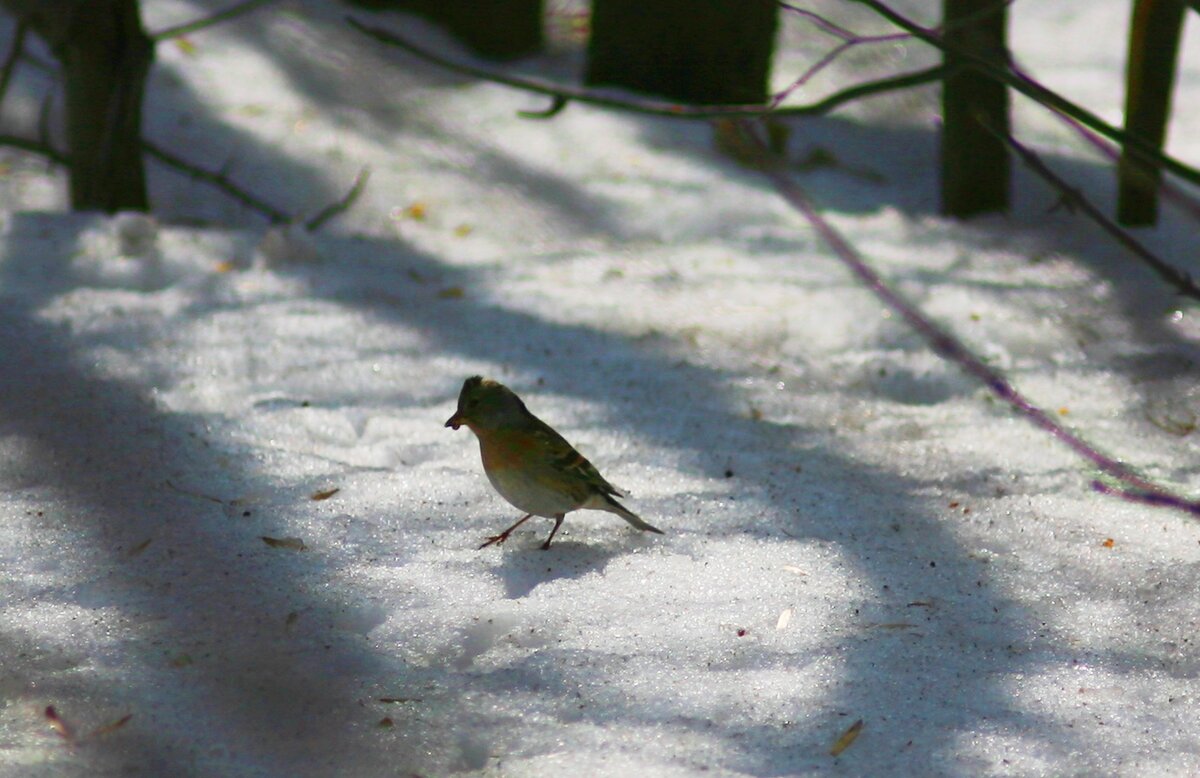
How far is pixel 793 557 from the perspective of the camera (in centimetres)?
339

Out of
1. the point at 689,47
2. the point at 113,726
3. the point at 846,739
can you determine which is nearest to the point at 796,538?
the point at 846,739

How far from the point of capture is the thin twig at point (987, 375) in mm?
1903

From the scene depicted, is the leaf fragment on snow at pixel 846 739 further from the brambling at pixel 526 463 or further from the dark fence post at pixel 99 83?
the dark fence post at pixel 99 83

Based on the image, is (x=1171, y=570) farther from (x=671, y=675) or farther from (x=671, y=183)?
(x=671, y=183)

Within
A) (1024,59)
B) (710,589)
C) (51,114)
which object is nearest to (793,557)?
(710,589)

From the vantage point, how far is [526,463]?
10.8 feet

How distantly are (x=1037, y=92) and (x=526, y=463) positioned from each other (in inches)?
62.6

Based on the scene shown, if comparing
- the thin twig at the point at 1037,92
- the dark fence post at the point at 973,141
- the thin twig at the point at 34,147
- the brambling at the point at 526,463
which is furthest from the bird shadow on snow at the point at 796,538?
the dark fence post at the point at 973,141

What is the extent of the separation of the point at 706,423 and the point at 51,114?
4663 millimetres

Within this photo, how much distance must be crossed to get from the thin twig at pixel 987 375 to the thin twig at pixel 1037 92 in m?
0.41

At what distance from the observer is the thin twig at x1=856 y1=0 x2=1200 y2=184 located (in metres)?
2.63

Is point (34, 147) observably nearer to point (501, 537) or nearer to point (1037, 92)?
point (501, 537)

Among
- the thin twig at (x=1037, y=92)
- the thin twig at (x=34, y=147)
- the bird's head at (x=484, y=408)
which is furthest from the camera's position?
the thin twig at (x=34, y=147)

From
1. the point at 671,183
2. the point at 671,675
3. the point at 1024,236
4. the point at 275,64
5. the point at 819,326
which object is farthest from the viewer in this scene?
the point at 275,64
